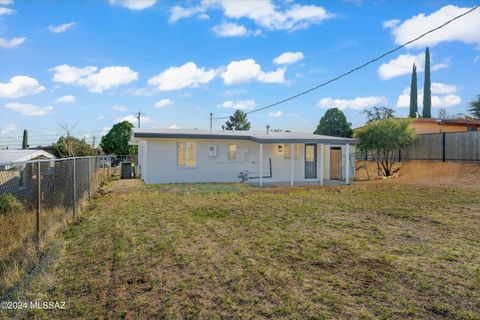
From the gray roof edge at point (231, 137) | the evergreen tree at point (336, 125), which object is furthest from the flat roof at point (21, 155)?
the evergreen tree at point (336, 125)

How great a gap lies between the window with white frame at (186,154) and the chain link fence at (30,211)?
301 inches

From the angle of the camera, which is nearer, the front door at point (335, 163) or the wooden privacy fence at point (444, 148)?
the wooden privacy fence at point (444, 148)

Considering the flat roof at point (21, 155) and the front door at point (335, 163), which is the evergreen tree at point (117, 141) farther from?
the front door at point (335, 163)

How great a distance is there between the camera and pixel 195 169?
16.0 m

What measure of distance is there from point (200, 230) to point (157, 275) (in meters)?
2.44

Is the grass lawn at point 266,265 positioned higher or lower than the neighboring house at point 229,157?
lower

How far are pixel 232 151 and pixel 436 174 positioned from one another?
11.7m

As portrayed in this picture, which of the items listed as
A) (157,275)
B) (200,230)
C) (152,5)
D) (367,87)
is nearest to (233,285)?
(157,275)

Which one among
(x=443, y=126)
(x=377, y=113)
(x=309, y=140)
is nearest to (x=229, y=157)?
(x=309, y=140)

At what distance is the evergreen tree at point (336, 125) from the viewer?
30406 millimetres

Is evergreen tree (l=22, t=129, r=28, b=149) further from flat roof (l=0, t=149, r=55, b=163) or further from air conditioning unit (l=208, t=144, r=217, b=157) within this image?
air conditioning unit (l=208, t=144, r=217, b=157)

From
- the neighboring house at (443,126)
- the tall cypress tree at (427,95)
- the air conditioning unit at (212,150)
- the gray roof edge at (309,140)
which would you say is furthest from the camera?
the tall cypress tree at (427,95)

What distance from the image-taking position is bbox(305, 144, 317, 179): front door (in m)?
17.6

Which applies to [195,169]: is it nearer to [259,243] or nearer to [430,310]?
[259,243]
